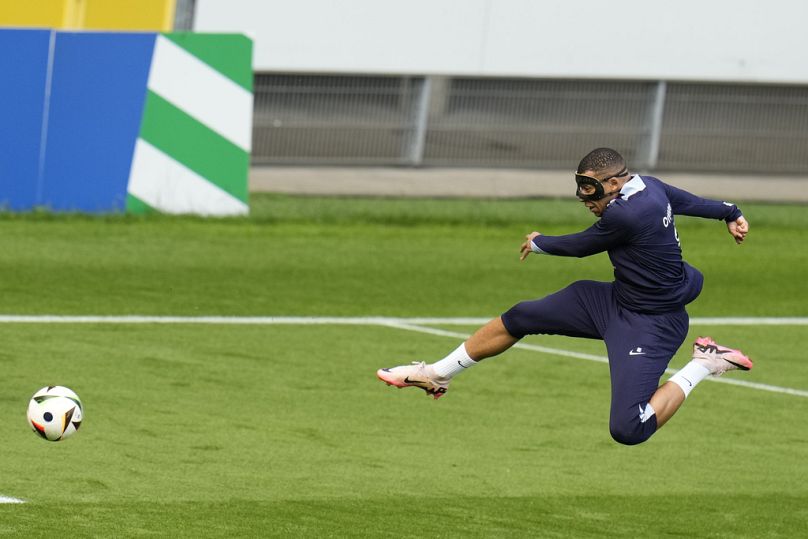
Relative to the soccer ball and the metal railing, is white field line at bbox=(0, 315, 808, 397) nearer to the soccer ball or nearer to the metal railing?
the soccer ball

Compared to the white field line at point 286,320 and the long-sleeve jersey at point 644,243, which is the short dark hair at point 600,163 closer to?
the long-sleeve jersey at point 644,243

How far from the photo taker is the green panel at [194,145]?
58.9 feet

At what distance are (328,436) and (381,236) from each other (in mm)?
8239

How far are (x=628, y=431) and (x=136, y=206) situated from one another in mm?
9525

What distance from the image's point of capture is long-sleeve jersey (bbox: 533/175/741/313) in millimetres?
9695

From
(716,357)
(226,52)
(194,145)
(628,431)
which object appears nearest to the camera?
(628,431)

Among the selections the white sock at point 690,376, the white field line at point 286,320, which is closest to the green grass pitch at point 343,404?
the white field line at point 286,320

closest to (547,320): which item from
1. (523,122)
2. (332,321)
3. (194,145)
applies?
(332,321)

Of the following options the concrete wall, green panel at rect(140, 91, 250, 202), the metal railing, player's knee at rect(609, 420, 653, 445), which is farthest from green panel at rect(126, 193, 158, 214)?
player's knee at rect(609, 420, 653, 445)

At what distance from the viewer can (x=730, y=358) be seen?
1065 cm

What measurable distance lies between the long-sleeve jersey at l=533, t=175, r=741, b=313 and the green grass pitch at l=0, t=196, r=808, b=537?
1168 millimetres

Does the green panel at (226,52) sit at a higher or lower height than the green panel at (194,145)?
higher

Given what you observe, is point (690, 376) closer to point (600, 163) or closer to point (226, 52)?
point (600, 163)

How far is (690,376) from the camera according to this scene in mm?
10367
